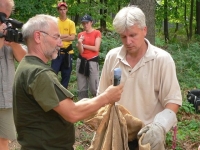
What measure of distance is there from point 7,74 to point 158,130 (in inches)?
83.2

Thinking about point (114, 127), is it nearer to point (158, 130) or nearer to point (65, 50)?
point (158, 130)

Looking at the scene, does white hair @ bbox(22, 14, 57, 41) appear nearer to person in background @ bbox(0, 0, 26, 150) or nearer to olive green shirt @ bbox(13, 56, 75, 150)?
olive green shirt @ bbox(13, 56, 75, 150)

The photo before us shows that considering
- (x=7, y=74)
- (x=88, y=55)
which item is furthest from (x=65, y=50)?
(x=7, y=74)

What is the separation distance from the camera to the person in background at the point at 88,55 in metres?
7.50

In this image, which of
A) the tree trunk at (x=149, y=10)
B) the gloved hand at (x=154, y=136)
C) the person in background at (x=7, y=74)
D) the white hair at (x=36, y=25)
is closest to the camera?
the gloved hand at (x=154, y=136)

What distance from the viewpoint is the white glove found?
256cm

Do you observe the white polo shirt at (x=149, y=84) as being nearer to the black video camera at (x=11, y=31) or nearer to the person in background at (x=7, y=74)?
the black video camera at (x=11, y=31)

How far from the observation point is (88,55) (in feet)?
25.0

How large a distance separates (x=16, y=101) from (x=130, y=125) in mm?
856

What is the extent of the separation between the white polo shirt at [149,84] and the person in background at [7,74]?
4.90 feet

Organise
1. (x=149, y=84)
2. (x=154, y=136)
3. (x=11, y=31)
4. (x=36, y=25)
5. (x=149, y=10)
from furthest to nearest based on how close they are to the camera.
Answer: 1. (x=149, y=10)
2. (x=11, y=31)
3. (x=149, y=84)
4. (x=36, y=25)
5. (x=154, y=136)

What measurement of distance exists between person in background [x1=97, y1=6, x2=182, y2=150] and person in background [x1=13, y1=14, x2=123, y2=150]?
0.26m

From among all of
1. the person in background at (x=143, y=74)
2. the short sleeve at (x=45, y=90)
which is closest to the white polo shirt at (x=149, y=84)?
the person in background at (x=143, y=74)

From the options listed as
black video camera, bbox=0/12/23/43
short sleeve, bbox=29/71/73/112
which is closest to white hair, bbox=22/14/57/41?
short sleeve, bbox=29/71/73/112
